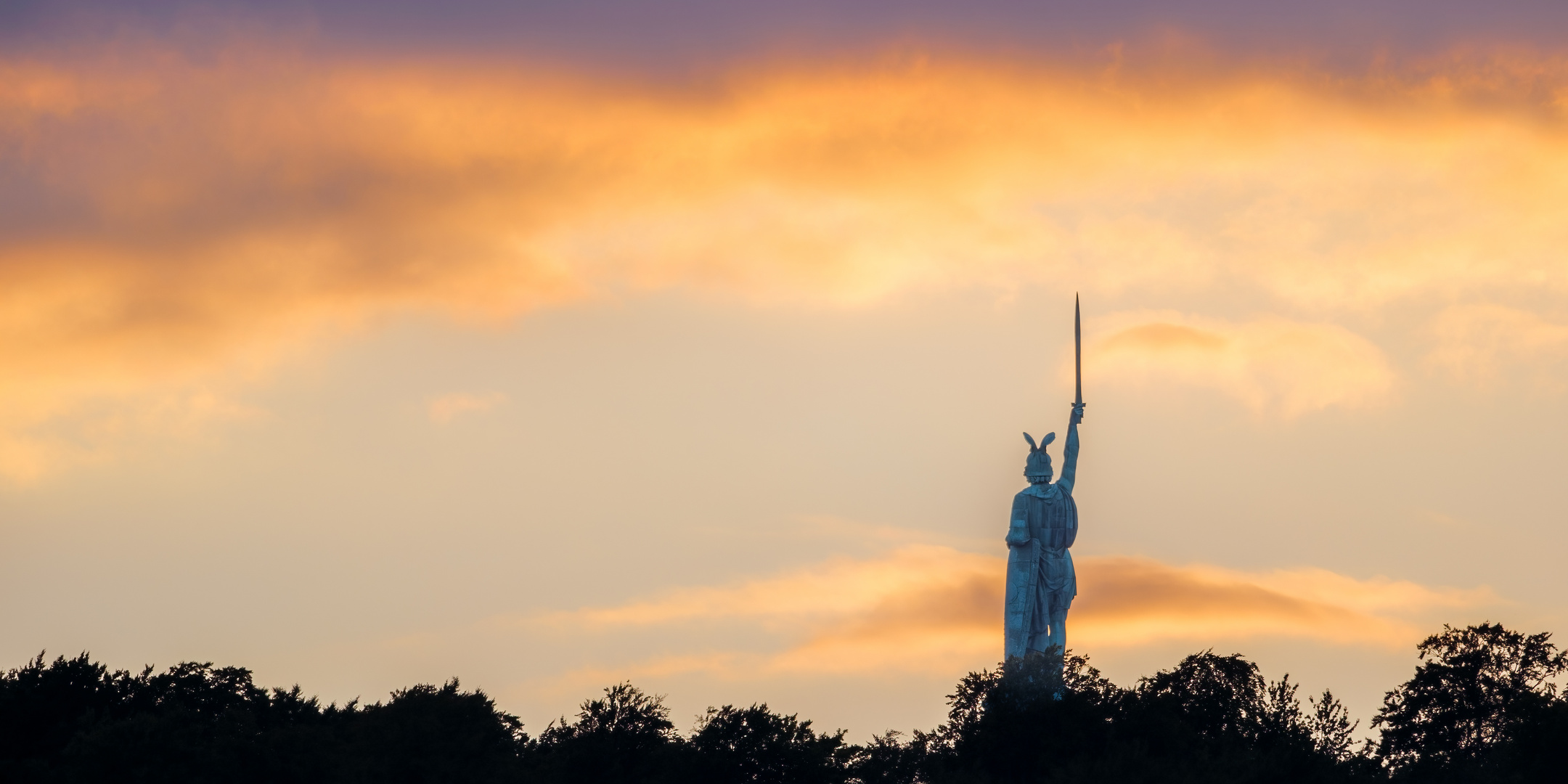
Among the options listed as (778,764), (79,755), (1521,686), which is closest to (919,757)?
(778,764)

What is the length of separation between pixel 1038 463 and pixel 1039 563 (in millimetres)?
2959

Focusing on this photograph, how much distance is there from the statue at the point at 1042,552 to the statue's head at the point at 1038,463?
0.07 feet

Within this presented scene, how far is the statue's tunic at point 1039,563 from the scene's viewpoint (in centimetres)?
7031

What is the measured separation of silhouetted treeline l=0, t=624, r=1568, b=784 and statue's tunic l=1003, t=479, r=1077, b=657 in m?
1.26

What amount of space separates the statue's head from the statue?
0.02 meters

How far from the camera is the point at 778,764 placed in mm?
70562

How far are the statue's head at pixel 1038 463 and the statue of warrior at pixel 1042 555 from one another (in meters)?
0.02

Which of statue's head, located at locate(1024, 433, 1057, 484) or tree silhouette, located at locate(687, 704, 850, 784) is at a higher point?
statue's head, located at locate(1024, 433, 1057, 484)

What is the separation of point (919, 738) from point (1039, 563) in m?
8.53

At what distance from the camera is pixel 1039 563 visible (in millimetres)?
70375

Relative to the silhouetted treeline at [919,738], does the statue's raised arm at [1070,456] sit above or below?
above

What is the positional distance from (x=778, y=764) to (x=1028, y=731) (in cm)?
749

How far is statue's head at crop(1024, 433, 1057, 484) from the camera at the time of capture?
232ft

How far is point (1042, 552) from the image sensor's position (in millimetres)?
70438
